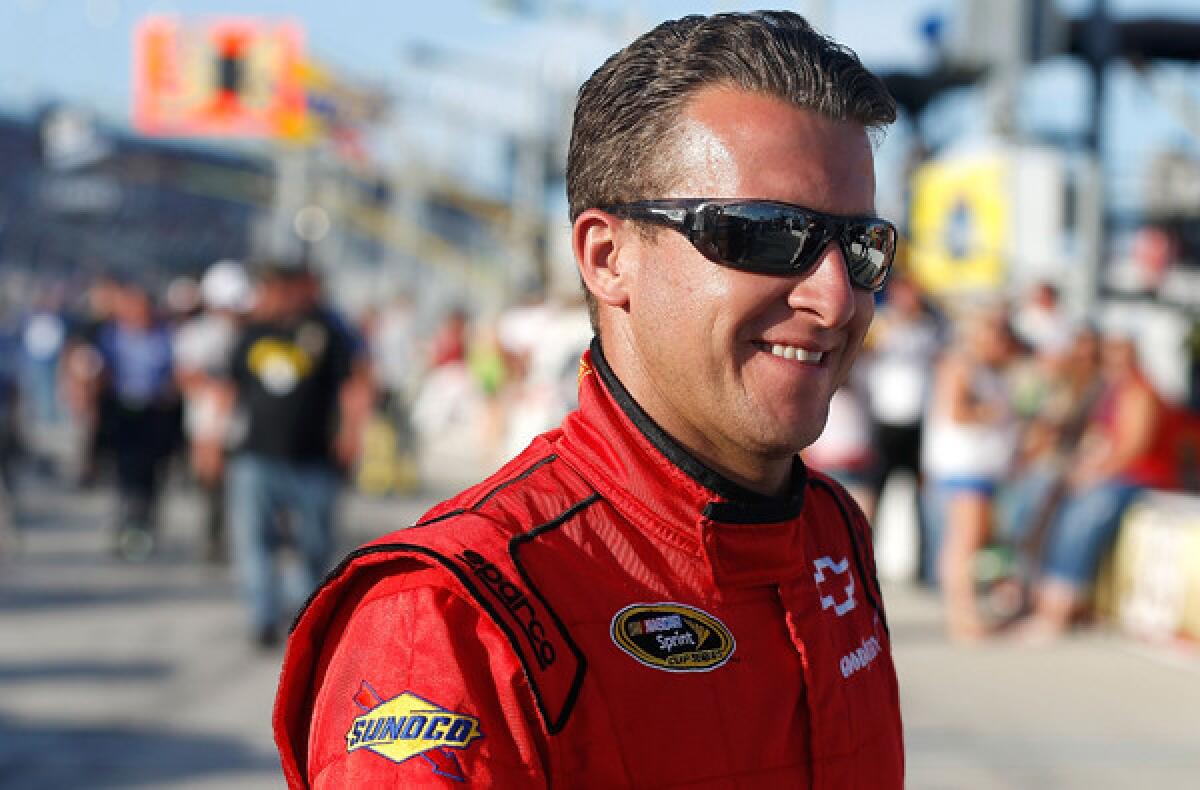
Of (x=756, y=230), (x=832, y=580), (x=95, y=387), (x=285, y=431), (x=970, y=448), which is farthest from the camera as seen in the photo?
(x=95, y=387)

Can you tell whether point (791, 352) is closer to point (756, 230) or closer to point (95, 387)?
point (756, 230)

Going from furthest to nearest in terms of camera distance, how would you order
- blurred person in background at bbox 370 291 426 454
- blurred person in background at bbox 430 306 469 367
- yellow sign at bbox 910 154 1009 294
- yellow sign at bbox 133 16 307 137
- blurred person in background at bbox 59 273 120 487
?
1. yellow sign at bbox 133 16 307 137
2. blurred person in background at bbox 430 306 469 367
3. blurred person in background at bbox 370 291 426 454
4. blurred person in background at bbox 59 273 120 487
5. yellow sign at bbox 910 154 1009 294

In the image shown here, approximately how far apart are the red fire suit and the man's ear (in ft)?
0.35

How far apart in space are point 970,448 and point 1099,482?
3.12 ft

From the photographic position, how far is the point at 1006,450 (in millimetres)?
8523

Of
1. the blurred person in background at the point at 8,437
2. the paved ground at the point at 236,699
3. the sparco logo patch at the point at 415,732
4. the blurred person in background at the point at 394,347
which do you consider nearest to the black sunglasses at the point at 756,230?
the sparco logo patch at the point at 415,732

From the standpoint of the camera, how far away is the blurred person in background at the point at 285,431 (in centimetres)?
788

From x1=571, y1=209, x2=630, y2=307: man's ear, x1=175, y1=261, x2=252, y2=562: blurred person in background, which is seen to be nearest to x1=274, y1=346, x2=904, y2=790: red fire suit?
x1=571, y1=209, x2=630, y2=307: man's ear

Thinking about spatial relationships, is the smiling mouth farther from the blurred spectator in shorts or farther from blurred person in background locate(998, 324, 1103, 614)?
blurred person in background locate(998, 324, 1103, 614)

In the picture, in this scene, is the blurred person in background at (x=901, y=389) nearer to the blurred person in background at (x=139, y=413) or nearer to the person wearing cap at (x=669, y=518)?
the blurred person in background at (x=139, y=413)

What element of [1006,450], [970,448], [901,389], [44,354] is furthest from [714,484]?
[44,354]

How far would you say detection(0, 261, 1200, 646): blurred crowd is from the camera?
7977 millimetres

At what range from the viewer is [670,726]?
5.18 ft

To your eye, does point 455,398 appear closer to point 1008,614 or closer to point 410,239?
point 1008,614
